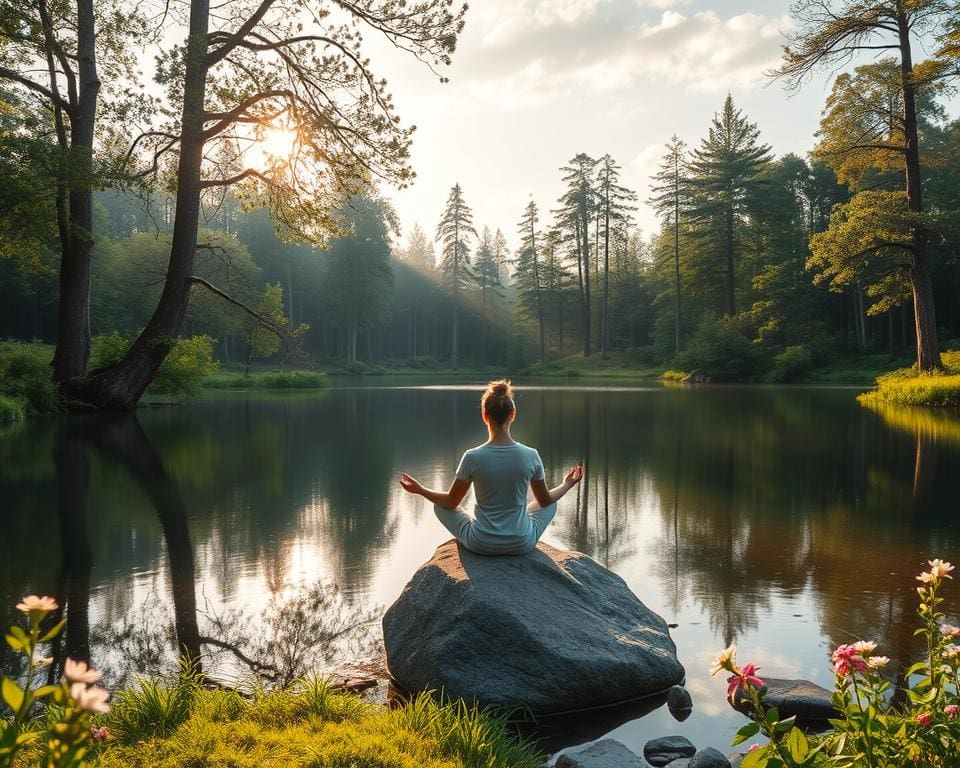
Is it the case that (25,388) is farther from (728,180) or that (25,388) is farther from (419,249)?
(419,249)

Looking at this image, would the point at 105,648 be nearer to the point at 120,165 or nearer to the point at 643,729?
the point at 643,729

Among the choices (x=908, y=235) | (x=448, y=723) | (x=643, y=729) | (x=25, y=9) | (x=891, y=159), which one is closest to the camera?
(x=448, y=723)

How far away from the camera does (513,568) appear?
444cm

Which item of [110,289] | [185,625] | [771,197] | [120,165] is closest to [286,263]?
[110,289]

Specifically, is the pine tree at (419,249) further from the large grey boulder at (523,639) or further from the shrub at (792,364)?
the large grey boulder at (523,639)

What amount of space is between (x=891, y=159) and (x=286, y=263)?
5019 centimetres

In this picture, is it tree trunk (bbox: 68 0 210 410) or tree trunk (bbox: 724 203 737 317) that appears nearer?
tree trunk (bbox: 68 0 210 410)

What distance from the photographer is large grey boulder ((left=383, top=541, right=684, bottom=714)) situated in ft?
12.4

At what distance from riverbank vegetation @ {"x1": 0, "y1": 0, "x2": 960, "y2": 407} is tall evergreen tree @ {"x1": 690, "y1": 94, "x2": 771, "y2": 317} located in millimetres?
192

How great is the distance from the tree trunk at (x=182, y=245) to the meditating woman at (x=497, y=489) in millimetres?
13146

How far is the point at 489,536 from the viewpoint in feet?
15.0

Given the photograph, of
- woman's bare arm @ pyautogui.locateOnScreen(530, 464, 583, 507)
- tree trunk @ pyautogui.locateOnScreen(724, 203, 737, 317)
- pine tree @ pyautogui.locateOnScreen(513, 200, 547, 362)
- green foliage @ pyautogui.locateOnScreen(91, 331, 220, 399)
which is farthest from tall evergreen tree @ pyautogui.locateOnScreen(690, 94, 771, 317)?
woman's bare arm @ pyautogui.locateOnScreen(530, 464, 583, 507)

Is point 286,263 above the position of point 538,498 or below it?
above

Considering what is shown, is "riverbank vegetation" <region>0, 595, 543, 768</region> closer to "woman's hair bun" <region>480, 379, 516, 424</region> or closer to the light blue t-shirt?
the light blue t-shirt
